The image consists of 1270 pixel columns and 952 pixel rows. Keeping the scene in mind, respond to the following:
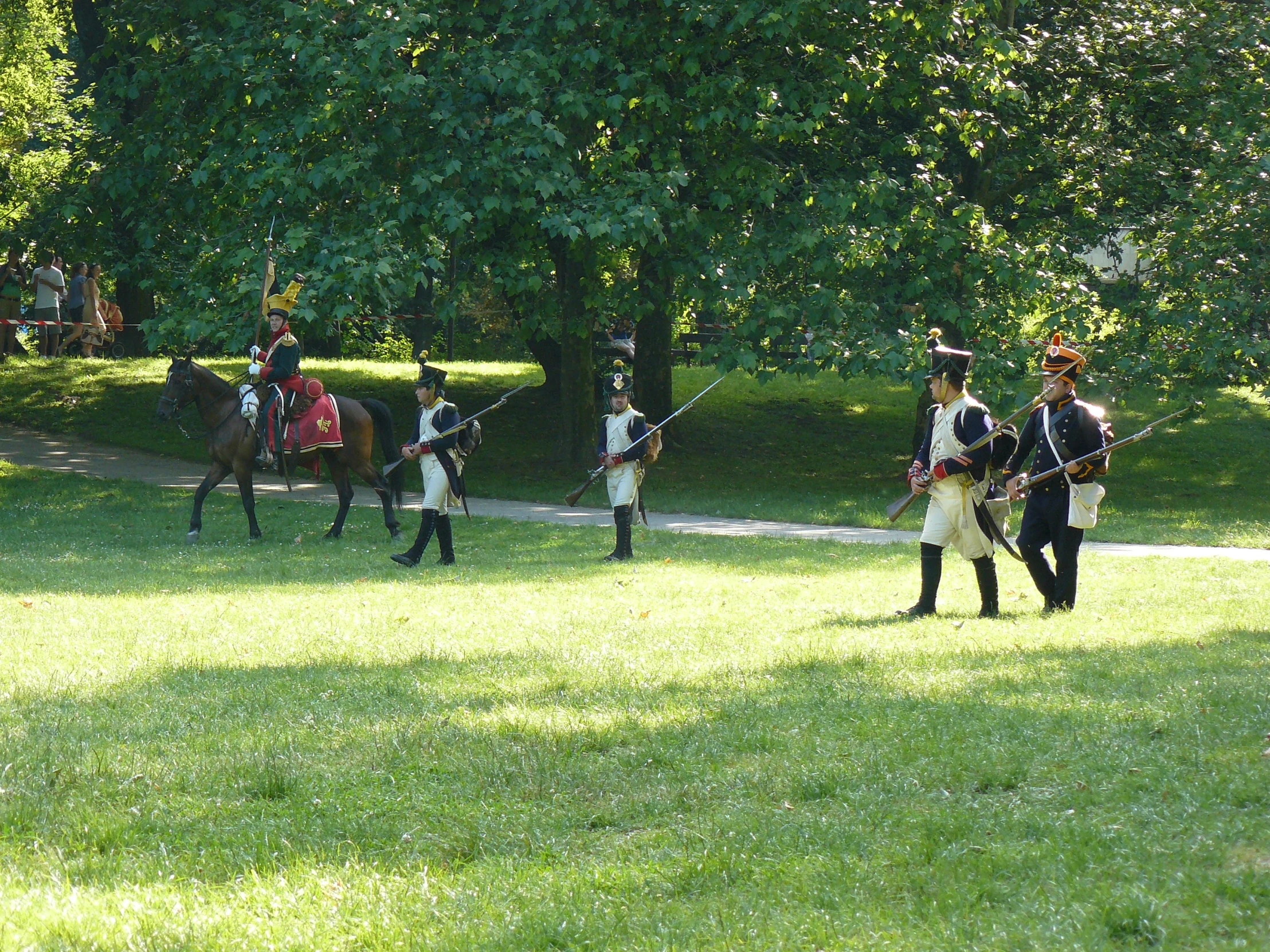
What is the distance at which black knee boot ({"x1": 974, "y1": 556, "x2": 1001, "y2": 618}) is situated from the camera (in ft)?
37.2

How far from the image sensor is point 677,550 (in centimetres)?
1666

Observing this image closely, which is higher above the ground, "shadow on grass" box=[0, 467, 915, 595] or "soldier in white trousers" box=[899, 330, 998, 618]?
"soldier in white trousers" box=[899, 330, 998, 618]

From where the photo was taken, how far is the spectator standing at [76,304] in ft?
95.4

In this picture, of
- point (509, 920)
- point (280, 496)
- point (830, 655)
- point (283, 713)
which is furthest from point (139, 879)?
point (280, 496)

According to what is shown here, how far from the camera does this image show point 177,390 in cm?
1781

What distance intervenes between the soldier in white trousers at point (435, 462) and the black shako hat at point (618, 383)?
1.78m

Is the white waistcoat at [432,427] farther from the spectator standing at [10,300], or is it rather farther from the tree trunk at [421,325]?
the tree trunk at [421,325]

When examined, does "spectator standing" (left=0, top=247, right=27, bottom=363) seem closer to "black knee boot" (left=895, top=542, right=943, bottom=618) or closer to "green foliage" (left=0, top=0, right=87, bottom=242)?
"green foliage" (left=0, top=0, right=87, bottom=242)

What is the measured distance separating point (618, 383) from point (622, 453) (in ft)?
2.64

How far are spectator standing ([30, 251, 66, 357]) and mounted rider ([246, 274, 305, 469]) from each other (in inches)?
497

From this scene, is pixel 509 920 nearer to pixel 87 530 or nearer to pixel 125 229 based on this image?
pixel 87 530

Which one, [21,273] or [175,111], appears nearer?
[175,111]

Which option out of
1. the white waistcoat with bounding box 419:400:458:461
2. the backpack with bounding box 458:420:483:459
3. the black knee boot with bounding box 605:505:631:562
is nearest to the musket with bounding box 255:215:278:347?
the white waistcoat with bounding box 419:400:458:461

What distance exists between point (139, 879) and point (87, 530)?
13.9 metres
